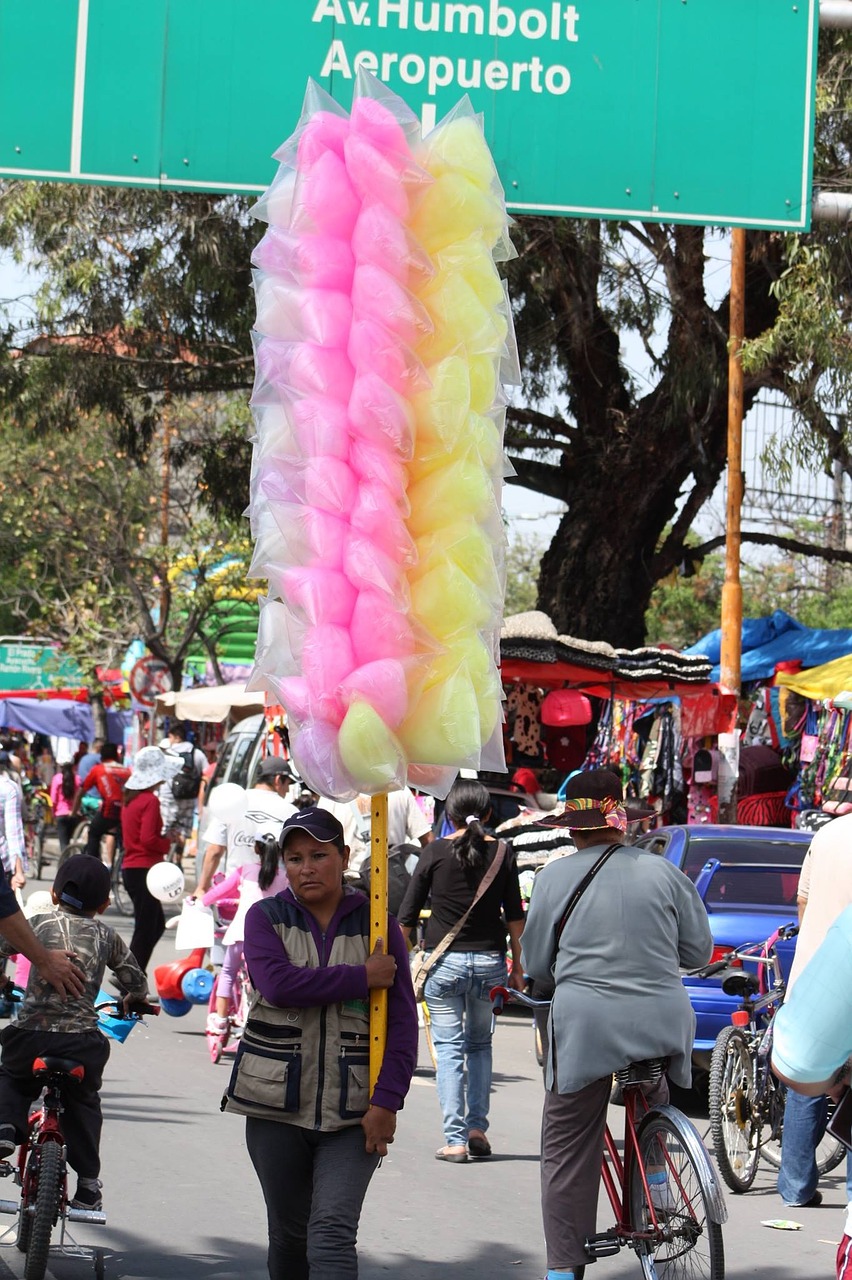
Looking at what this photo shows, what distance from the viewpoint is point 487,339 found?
491 cm

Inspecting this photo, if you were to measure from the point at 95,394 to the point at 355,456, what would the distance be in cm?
1637

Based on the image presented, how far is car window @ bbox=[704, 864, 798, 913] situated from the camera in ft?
34.0

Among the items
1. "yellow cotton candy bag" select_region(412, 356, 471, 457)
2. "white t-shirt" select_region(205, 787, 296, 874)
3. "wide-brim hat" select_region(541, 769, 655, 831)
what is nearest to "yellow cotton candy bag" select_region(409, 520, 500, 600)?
"yellow cotton candy bag" select_region(412, 356, 471, 457)

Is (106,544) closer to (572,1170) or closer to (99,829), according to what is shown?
(99,829)

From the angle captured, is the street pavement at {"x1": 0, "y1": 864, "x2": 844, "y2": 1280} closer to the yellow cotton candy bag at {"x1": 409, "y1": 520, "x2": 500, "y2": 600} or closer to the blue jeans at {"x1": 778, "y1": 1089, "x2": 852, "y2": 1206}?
the blue jeans at {"x1": 778, "y1": 1089, "x2": 852, "y2": 1206}

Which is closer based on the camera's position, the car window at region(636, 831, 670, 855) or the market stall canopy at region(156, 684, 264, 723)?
the car window at region(636, 831, 670, 855)

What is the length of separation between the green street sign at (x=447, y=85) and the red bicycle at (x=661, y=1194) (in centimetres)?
448

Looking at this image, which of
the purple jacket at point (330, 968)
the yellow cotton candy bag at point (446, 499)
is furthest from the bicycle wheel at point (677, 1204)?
the yellow cotton candy bag at point (446, 499)

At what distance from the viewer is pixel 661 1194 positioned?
576cm

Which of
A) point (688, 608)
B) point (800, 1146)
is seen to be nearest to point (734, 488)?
point (800, 1146)

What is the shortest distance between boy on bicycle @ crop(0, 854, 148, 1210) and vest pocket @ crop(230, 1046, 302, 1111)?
140cm

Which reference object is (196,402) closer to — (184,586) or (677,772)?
(184,586)

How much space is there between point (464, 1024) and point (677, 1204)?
3010 mm

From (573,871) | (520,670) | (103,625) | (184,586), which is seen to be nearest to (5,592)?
(103,625)
